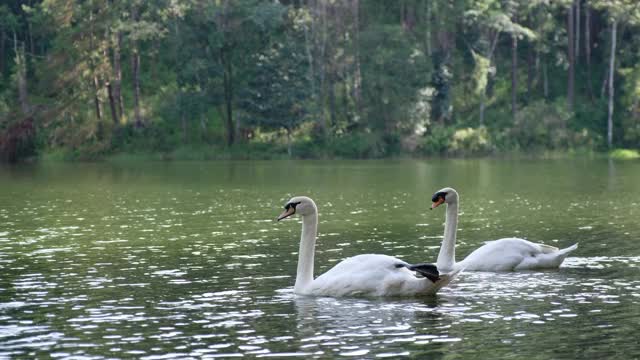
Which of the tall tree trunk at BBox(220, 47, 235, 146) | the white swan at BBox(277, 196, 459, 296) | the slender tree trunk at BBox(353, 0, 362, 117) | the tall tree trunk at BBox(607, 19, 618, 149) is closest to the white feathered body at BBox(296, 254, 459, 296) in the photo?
the white swan at BBox(277, 196, 459, 296)

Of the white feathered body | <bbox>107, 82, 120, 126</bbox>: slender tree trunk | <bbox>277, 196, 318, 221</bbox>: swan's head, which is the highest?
<bbox>107, 82, 120, 126</bbox>: slender tree trunk

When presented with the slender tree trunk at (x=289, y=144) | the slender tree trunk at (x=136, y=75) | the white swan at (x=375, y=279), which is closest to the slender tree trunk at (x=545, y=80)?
the slender tree trunk at (x=289, y=144)

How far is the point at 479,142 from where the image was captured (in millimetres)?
88812

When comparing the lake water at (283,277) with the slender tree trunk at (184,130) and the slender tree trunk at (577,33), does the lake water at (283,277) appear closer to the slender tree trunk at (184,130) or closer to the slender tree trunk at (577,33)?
the slender tree trunk at (184,130)

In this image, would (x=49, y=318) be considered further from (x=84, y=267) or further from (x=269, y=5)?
(x=269, y=5)

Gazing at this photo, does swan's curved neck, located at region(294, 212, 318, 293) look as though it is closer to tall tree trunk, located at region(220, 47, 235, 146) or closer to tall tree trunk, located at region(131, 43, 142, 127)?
tall tree trunk, located at region(220, 47, 235, 146)

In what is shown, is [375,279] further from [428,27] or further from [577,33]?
[577,33]

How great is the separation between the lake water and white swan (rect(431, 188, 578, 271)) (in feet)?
1.09

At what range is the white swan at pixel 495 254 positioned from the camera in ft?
75.7

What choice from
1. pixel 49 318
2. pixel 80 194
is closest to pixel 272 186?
pixel 80 194

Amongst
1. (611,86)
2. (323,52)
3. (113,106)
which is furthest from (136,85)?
(611,86)

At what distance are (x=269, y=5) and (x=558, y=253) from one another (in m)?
67.9

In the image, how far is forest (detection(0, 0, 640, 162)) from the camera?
88312 mm

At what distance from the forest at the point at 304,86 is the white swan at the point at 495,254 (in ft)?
207
